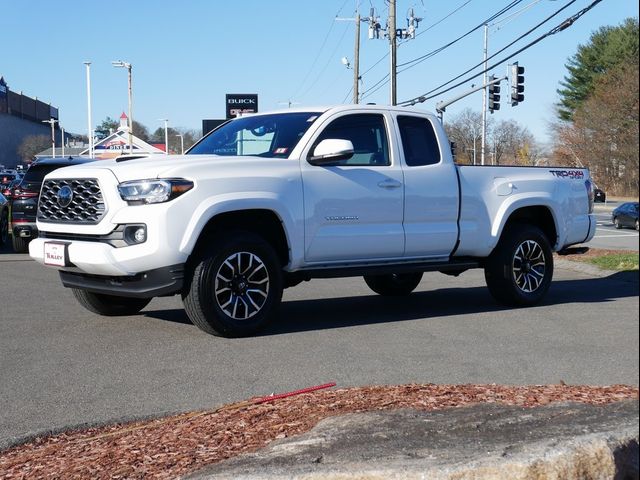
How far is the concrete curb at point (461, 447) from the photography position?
2.90 m

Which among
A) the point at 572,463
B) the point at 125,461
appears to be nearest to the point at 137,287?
the point at 125,461

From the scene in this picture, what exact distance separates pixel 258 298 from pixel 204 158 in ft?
4.58

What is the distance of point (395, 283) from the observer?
34.5 feet

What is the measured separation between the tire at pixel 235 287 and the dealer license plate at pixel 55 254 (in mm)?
1157

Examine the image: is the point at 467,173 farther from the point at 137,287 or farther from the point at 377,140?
the point at 137,287

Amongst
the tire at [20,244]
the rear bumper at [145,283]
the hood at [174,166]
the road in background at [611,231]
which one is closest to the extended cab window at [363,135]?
the hood at [174,166]

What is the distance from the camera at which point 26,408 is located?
5.30 m

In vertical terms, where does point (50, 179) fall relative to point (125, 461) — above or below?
above

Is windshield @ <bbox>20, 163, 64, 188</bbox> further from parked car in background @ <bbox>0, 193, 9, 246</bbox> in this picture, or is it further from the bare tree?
the bare tree

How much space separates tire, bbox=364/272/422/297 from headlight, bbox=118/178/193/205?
13.3ft

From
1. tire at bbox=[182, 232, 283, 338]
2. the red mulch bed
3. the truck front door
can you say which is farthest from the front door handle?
the red mulch bed

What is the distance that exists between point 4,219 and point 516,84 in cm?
1616

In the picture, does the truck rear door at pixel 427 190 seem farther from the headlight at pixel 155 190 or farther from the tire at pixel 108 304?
the tire at pixel 108 304

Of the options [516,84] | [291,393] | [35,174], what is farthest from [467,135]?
[291,393]
